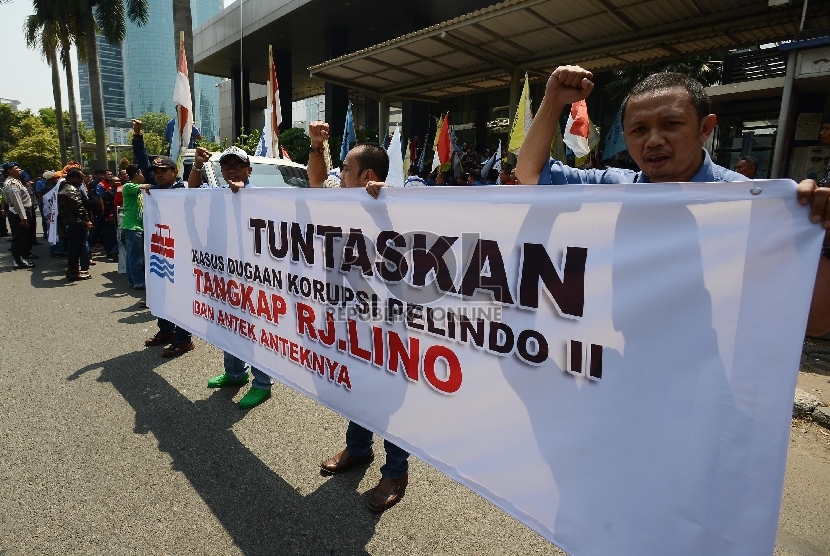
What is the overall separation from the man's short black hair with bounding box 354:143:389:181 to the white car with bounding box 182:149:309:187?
13.9ft

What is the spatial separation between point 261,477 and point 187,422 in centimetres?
92

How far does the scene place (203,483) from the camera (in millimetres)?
2613

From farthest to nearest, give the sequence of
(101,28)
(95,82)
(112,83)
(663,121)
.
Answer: (112,83), (101,28), (95,82), (663,121)

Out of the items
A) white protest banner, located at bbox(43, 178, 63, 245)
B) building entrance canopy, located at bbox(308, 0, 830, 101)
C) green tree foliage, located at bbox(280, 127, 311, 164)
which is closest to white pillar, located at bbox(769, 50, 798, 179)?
building entrance canopy, located at bbox(308, 0, 830, 101)

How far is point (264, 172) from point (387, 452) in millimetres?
5569

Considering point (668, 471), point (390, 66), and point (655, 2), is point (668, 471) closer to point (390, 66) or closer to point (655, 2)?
point (655, 2)

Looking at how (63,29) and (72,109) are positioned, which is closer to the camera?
(63,29)

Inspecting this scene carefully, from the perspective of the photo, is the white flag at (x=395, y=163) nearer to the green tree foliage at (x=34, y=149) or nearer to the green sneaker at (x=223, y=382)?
Result: the green sneaker at (x=223, y=382)

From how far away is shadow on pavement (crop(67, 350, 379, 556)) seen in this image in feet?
7.25

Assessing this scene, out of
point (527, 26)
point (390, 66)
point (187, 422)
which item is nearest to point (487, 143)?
point (390, 66)

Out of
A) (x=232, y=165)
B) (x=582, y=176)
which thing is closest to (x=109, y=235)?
(x=232, y=165)

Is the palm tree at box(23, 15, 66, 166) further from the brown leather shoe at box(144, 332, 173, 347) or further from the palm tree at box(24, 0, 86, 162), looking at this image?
the brown leather shoe at box(144, 332, 173, 347)

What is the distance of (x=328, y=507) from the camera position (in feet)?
7.97

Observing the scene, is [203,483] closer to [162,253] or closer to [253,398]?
[253,398]
